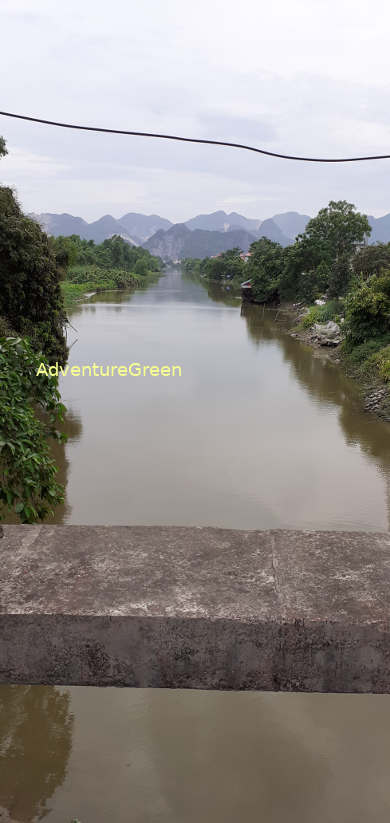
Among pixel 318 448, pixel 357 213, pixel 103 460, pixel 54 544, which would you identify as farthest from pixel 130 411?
pixel 357 213

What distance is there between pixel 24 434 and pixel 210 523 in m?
5.98

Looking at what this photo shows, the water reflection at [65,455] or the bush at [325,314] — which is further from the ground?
the bush at [325,314]

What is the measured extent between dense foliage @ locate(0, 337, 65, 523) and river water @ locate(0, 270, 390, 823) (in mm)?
1920

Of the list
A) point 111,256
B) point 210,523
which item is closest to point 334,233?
point 210,523

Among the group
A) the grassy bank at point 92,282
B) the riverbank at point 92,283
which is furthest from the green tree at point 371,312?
the grassy bank at point 92,282

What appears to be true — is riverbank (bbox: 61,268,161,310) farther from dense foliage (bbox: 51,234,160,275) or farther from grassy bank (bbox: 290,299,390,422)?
grassy bank (bbox: 290,299,390,422)

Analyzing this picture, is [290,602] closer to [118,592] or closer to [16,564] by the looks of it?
[118,592]

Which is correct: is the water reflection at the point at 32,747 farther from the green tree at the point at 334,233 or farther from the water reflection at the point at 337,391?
the green tree at the point at 334,233

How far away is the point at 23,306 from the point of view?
11906mm

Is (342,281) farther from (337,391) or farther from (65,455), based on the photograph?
(65,455)

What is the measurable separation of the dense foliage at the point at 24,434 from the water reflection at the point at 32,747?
1845 mm

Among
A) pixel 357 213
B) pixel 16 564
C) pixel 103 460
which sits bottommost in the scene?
pixel 103 460

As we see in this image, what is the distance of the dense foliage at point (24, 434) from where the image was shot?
11.5 feet

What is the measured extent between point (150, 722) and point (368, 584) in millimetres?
3784
